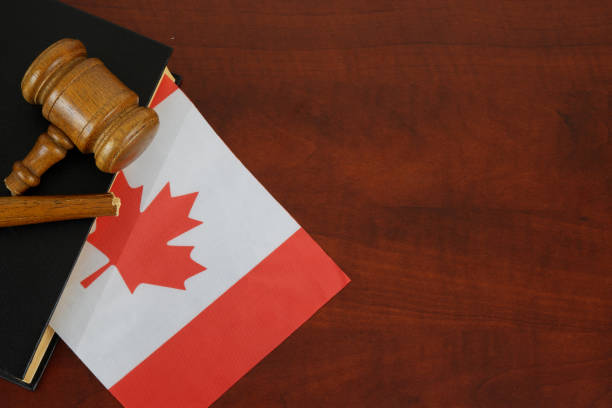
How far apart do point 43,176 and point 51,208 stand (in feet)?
0.14

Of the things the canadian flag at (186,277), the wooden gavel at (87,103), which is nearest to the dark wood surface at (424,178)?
the canadian flag at (186,277)

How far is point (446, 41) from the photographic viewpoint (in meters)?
0.59

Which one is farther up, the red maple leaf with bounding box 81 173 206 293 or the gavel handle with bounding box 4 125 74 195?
the gavel handle with bounding box 4 125 74 195

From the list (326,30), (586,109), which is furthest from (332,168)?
(586,109)

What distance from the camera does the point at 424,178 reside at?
22.0 inches

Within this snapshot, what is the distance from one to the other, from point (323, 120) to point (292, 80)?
6 centimetres

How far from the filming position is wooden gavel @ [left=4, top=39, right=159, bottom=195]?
421 millimetres

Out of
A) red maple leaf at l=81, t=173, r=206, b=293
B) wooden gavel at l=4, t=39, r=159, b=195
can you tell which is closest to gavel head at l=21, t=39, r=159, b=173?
wooden gavel at l=4, t=39, r=159, b=195

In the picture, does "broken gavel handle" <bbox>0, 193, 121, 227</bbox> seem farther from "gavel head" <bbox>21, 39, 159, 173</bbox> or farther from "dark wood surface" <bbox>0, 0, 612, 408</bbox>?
"dark wood surface" <bbox>0, 0, 612, 408</bbox>

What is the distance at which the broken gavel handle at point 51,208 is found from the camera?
1.44 ft

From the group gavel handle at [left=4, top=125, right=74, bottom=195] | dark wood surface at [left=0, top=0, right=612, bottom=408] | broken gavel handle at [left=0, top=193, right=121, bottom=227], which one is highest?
gavel handle at [left=4, top=125, right=74, bottom=195]

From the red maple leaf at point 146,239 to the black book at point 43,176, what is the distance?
0.19 ft

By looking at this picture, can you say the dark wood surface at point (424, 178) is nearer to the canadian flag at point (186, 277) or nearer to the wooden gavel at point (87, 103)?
the canadian flag at point (186, 277)

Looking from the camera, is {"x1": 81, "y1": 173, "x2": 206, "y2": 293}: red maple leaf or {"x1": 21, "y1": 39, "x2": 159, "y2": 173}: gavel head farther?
{"x1": 81, "y1": 173, "x2": 206, "y2": 293}: red maple leaf
